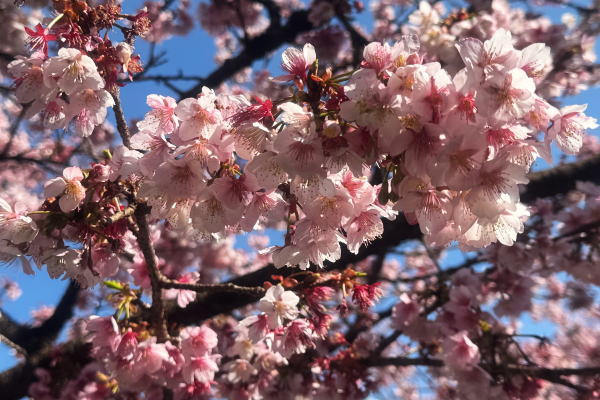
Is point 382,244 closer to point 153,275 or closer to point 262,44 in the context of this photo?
point 153,275

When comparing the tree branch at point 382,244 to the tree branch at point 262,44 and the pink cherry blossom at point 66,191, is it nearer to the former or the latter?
the pink cherry blossom at point 66,191

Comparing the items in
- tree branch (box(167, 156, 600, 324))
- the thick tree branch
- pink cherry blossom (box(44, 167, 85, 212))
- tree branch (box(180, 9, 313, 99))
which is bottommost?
tree branch (box(167, 156, 600, 324))

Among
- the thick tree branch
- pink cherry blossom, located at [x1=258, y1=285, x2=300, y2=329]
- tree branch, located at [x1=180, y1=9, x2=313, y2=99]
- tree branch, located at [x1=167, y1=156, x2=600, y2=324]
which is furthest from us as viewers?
tree branch, located at [x1=180, y1=9, x2=313, y2=99]

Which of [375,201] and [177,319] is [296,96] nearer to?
[375,201]

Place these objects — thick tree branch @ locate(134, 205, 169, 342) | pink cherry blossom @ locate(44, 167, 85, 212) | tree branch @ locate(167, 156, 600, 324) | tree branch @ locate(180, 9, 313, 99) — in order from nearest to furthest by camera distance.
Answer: pink cherry blossom @ locate(44, 167, 85, 212) < thick tree branch @ locate(134, 205, 169, 342) < tree branch @ locate(167, 156, 600, 324) < tree branch @ locate(180, 9, 313, 99)

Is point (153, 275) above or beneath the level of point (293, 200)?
beneath

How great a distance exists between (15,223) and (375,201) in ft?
4.05

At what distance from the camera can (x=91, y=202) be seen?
5.00ft

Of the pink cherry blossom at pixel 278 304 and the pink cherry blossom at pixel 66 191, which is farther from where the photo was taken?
the pink cherry blossom at pixel 278 304

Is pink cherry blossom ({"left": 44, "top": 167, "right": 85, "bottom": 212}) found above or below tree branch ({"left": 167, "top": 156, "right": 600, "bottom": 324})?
above

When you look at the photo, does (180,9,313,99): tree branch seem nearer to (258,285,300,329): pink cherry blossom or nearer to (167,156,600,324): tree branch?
(167,156,600,324): tree branch

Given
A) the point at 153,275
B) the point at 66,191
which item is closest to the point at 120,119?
the point at 66,191

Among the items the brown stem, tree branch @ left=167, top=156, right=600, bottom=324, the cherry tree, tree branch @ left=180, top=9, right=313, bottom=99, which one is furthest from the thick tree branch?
tree branch @ left=180, top=9, right=313, bottom=99

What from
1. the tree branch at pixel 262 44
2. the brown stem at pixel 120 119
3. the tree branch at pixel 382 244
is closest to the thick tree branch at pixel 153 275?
the brown stem at pixel 120 119
